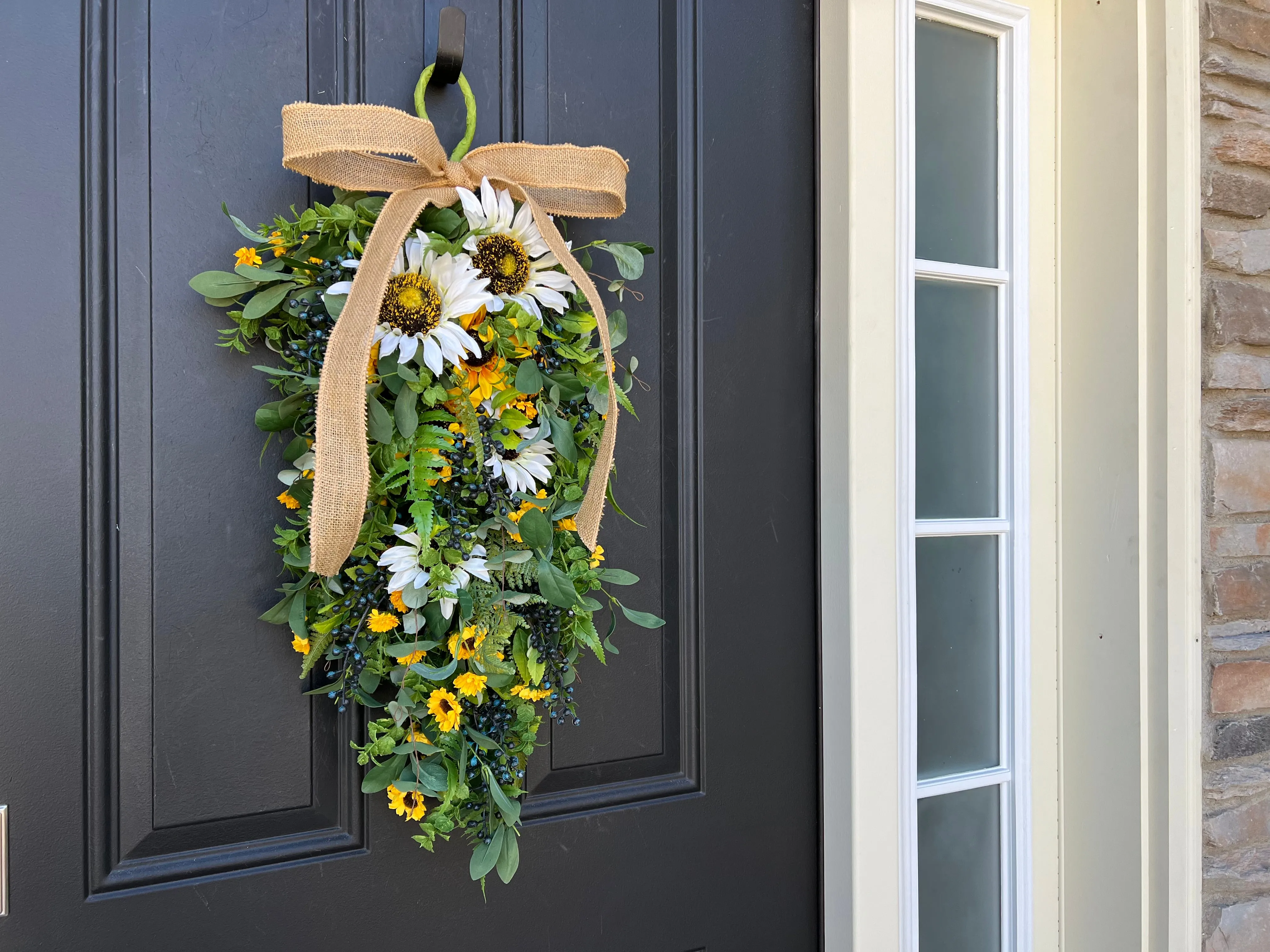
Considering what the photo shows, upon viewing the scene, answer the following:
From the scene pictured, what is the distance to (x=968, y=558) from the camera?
107cm

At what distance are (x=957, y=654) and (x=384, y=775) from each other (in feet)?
2.37

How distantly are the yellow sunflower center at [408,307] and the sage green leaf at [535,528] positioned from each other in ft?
0.59

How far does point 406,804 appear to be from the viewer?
2.50 feet

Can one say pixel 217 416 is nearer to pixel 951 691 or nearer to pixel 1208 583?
pixel 951 691

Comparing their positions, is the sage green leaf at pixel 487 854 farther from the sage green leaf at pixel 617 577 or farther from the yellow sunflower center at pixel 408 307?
the yellow sunflower center at pixel 408 307

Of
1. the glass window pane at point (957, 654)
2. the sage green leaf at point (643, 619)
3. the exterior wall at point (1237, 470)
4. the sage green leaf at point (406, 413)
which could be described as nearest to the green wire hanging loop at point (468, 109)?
the sage green leaf at point (406, 413)

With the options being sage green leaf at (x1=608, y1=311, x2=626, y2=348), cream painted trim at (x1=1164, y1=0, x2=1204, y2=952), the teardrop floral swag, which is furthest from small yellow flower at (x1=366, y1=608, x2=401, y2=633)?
cream painted trim at (x1=1164, y1=0, x2=1204, y2=952)

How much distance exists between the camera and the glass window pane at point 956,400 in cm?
104

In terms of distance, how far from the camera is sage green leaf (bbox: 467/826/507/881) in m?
0.75

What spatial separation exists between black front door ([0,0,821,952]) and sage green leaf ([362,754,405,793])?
8 cm

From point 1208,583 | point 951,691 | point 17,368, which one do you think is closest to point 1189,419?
point 1208,583

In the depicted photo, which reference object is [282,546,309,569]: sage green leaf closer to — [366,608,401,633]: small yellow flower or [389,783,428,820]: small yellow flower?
[366,608,401,633]: small yellow flower

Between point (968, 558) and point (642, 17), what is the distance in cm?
77

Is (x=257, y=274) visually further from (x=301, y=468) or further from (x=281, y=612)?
(x=281, y=612)
